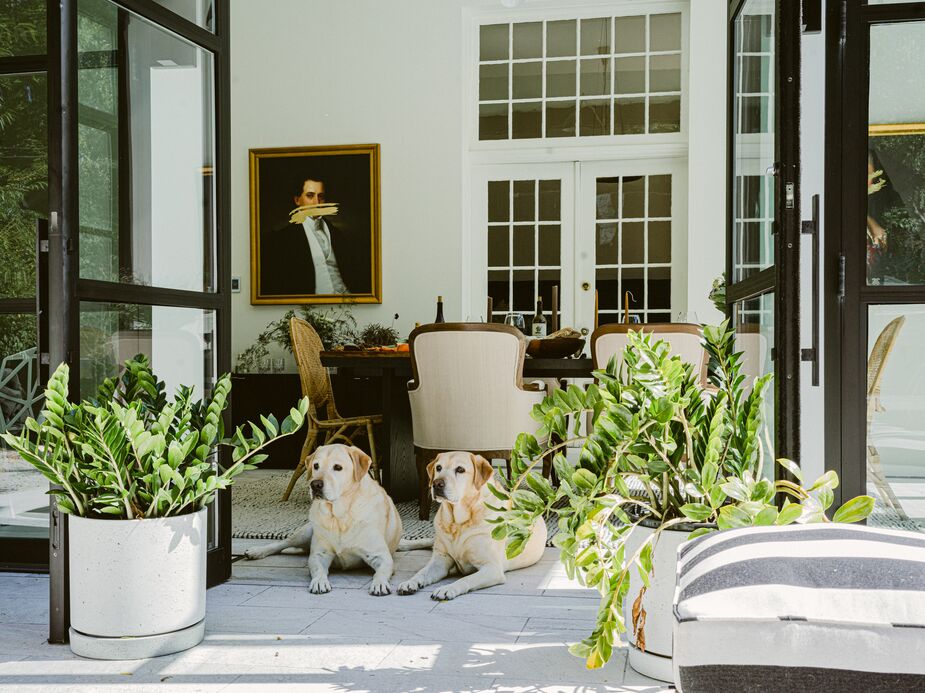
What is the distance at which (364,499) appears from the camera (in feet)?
9.39

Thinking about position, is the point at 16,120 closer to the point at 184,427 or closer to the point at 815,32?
the point at 184,427

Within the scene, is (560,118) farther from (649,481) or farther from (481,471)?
(649,481)

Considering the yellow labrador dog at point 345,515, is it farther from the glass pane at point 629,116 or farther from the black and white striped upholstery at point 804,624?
the glass pane at point 629,116

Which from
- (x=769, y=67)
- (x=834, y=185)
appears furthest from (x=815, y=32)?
(x=834, y=185)

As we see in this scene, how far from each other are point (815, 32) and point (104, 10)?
6.14 ft

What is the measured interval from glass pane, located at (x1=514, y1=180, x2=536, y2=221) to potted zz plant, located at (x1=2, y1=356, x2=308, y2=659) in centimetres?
479

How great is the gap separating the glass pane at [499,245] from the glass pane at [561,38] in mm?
1350

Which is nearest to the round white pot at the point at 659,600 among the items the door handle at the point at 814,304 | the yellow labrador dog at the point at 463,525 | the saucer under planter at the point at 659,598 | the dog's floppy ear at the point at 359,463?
the saucer under planter at the point at 659,598

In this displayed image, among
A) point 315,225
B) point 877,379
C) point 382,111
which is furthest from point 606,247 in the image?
point 877,379

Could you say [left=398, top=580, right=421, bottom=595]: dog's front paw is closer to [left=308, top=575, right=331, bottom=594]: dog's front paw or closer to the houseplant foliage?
[left=308, top=575, right=331, bottom=594]: dog's front paw

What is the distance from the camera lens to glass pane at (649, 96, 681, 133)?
253 inches

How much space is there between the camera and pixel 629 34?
255 inches

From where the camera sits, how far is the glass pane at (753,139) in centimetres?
240

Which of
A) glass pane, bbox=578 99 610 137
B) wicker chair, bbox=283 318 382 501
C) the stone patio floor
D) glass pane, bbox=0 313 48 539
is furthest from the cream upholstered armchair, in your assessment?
glass pane, bbox=578 99 610 137
